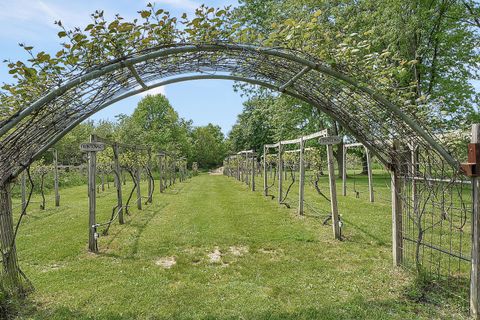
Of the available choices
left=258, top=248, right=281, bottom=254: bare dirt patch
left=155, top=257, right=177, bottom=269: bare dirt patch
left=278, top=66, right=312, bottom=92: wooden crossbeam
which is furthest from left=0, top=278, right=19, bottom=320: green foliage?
left=278, top=66, right=312, bottom=92: wooden crossbeam

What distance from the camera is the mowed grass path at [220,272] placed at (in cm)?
352

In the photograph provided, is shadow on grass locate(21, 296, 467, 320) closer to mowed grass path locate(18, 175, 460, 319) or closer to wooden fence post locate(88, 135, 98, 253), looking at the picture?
mowed grass path locate(18, 175, 460, 319)

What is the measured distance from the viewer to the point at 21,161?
3.50 meters

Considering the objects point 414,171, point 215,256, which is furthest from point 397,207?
point 215,256

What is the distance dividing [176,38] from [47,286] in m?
3.54

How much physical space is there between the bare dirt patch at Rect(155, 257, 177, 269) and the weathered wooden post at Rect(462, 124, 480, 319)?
12.5ft

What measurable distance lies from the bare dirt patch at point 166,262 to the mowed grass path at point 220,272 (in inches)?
3.4

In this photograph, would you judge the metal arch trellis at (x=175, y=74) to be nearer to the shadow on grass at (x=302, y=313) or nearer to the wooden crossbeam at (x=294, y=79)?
the wooden crossbeam at (x=294, y=79)

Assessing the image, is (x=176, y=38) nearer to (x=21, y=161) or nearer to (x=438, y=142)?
(x=21, y=161)

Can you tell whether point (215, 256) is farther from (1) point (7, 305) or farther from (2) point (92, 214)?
(1) point (7, 305)

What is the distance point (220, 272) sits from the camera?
4715 mm

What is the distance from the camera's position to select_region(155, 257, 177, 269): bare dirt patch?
507 cm

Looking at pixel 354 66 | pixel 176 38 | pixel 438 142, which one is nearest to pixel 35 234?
pixel 176 38

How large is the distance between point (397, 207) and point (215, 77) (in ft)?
9.76
